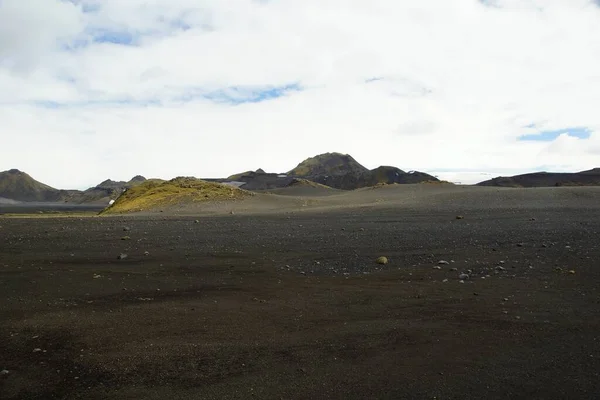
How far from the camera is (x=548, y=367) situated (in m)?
4.91

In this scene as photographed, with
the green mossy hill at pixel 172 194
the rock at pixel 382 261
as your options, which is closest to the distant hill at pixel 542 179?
the green mossy hill at pixel 172 194

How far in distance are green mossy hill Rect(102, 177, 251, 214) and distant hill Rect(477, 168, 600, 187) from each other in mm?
64970

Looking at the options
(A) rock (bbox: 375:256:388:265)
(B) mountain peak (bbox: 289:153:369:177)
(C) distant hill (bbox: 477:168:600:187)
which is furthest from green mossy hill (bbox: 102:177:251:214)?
(B) mountain peak (bbox: 289:153:369:177)

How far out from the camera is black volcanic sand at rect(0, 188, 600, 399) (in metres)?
4.68

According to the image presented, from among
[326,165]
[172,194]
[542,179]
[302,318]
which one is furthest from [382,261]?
[326,165]

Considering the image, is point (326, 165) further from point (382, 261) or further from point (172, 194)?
point (382, 261)

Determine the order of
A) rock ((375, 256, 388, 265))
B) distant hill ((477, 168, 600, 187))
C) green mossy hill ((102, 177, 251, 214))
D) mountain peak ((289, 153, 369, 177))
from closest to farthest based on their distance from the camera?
1. rock ((375, 256, 388, 265))
2. green mossy hill ((102, 177, 251, 214))
3. distant hill ((477, 168, 600, 187))
4. mountain peak ((289, 153, 369, 177))

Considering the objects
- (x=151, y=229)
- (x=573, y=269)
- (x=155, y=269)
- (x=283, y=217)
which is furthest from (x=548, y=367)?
(x=283, y=217)

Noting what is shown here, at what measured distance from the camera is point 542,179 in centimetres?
9344

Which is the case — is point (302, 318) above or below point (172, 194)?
below

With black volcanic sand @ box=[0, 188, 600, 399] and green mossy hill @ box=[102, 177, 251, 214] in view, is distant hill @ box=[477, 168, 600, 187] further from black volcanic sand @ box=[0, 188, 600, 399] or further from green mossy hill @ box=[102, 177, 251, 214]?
black volcanic sand @ box=[0, 188, 600, 399]

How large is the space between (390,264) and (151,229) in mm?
8928

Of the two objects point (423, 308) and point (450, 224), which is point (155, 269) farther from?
point (450, 224)

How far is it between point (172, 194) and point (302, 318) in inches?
1025
